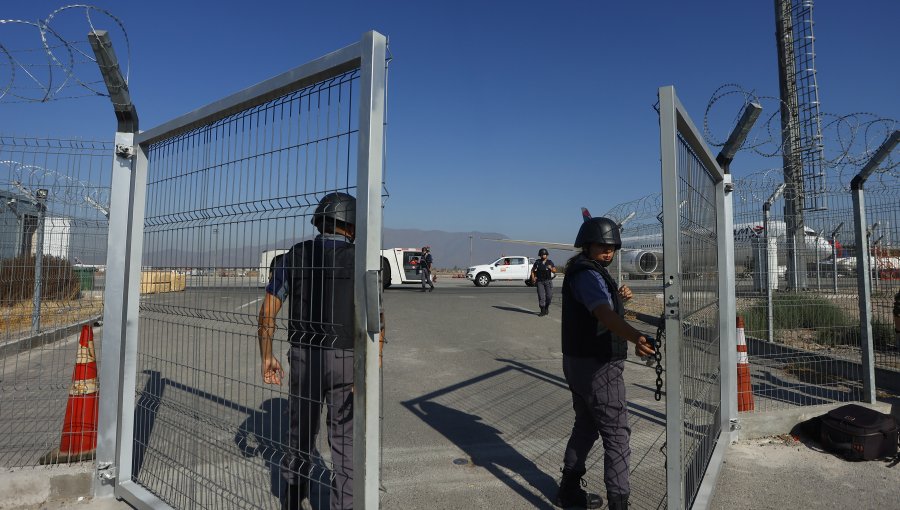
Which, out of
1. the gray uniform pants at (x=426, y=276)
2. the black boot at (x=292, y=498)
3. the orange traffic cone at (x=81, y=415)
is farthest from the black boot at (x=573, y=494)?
the gray uniform pants at (x=426, y=276)

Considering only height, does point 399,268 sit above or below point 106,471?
above

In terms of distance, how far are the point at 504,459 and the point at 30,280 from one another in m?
4.35

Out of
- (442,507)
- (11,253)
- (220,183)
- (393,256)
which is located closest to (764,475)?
(442,507)

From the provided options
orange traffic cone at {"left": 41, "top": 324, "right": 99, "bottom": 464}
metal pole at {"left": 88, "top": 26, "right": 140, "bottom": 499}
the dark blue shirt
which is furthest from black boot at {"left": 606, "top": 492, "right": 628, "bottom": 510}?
orange traffic cone at {"left": 41, "top": 324, "right": 99, "bottom": 464}

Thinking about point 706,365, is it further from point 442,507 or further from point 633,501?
point 442,507

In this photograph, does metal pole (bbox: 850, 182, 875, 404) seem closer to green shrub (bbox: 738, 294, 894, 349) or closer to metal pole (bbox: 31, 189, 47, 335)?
green shrub (bbox: 738, 294, 894, 349)

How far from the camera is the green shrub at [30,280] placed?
4.59 meters

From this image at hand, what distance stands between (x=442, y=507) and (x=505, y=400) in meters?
2.74

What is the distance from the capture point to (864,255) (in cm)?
545

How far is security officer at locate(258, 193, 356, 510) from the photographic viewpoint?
7.65 ft

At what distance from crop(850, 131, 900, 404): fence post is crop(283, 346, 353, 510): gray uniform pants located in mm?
5391

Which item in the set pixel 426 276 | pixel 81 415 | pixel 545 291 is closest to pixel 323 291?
pixel 81 415

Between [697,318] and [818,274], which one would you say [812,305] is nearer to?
[818,274]

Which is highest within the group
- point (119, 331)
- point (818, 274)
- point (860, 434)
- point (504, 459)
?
point (818, 274)
